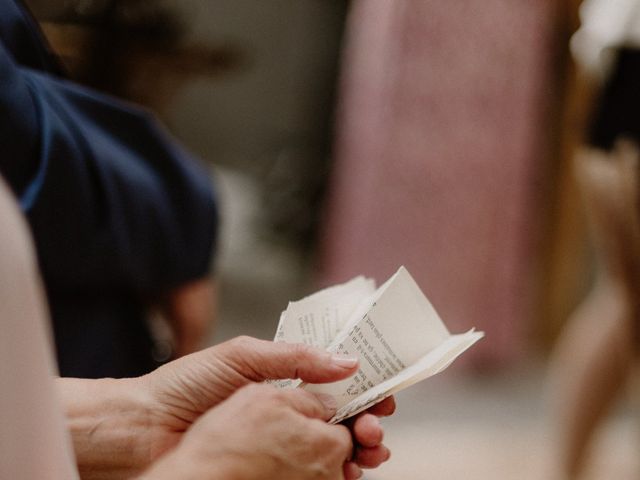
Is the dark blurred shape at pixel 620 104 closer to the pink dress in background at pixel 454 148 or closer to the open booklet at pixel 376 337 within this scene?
the open booklet at pixel 376 337

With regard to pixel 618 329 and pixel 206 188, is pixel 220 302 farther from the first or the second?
pixel 206 188

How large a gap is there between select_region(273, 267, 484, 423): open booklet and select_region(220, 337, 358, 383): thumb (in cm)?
1

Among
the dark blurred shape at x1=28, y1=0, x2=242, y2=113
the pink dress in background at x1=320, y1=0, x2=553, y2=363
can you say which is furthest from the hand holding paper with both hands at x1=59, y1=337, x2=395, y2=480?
the pink dress in background at x1=320, y1=0, x2=553, y2=363

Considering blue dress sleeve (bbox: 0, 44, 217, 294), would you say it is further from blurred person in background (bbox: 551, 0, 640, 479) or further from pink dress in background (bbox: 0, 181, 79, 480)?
blurred person in background (bbox: 551, 0, 640, 479)

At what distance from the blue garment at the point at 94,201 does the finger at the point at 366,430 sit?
0.22 meters

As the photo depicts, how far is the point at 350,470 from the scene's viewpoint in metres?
0.48

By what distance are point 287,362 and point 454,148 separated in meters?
1.73

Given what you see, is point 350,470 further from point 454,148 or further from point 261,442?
point 454,148

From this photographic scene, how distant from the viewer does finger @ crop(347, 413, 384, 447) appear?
1.54 ft

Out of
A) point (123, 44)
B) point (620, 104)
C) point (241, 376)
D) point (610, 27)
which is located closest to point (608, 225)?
point (620, 104)

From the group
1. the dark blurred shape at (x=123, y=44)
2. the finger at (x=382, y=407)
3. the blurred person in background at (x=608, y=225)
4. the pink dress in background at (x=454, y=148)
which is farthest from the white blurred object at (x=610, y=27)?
the pink dress in background at (x=454, y=148)

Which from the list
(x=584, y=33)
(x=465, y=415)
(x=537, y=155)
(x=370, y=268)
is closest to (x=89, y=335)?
(x=584, y=33)

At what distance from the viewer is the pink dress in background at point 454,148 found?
2.06 meters

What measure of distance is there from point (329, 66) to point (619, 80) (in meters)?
1.65
